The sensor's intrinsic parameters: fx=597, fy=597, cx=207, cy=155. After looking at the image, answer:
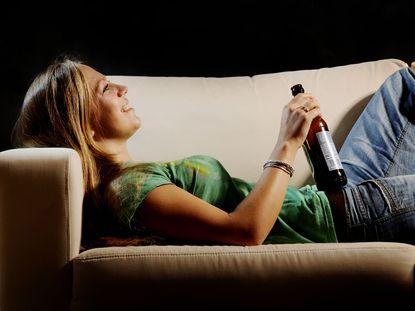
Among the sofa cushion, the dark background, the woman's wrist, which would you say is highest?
the dark background

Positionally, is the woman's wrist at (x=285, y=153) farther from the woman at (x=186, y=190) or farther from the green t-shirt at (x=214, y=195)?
the green t-shirt at (x=214, y=195)

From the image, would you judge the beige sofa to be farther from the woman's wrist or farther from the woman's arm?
the woman's wrist

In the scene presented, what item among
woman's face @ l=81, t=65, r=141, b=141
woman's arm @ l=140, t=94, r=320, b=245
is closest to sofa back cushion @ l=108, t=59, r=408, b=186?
woman's face @ l=81, t=65, r=141, b=141

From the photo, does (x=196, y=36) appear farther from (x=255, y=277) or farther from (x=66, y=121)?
(x=255, y=277)

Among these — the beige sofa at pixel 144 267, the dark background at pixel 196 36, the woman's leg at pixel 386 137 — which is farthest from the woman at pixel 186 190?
the dark background at pixel 196 36

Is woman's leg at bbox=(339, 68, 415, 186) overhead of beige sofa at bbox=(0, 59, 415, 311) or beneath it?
overhead

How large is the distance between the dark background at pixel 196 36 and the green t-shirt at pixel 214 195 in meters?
0.86

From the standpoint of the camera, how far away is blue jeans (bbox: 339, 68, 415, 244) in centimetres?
132

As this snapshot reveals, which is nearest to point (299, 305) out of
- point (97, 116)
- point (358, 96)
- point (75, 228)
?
point (75, 228)

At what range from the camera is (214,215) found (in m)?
1.23

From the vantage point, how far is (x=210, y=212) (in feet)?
4.03

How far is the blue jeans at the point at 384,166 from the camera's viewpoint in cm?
132

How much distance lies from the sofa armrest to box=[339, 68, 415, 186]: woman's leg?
2.59 ft

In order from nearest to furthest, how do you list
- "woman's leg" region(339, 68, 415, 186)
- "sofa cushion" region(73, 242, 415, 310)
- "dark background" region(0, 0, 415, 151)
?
"sofa cushion" region(73, 242, 415, 310), "woman's leg" region(339, 68, 415, 186), "dark background" region(0, 0, 415, 151)
